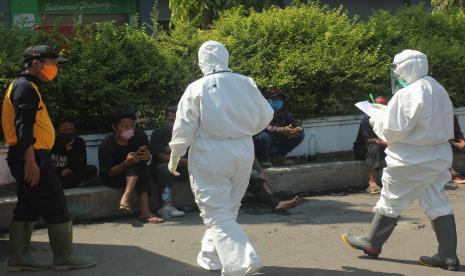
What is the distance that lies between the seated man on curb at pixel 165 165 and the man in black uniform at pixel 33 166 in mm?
2067

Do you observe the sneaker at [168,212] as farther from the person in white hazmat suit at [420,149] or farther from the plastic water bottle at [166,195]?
the person in white hazmat suit at [420,149]

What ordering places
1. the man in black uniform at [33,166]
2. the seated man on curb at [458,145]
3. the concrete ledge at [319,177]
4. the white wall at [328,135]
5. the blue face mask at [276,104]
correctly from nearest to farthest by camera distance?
the man in black uniform at [33,166]
the concrete ledge at [319,177]
the blue face mask at [276,104]
the seated man on curb at [458,145]
the white wall at [328,135]

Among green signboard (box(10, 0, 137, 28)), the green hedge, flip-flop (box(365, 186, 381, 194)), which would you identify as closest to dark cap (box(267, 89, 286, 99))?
the green hedge

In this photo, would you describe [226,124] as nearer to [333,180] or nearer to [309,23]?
[333,180]

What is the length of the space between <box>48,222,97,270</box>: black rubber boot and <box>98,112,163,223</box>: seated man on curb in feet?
5.87

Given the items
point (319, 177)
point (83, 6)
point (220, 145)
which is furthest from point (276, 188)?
point (83, 6)

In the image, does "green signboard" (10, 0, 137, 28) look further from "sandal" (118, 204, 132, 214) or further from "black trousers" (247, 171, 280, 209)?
"sandal" (118, 204, 132, 214)

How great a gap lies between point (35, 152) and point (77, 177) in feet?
7.52

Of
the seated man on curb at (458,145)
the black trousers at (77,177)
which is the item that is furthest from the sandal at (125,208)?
the seated man on curb at (458,145)

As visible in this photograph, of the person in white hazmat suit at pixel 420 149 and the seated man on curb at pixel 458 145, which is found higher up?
the person in white hazmat suit at pixel 420 149

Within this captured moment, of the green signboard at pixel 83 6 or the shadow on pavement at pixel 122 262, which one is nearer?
the shadow on pavement at pixel 122 262

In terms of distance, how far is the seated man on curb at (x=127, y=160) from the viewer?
308 inches

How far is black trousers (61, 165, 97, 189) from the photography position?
7.96 meters

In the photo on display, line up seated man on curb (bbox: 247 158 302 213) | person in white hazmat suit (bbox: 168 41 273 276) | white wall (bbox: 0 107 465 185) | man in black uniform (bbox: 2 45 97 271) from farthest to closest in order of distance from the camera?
white wall (bbox: 0 107 465 185) → seated man on curb (bbox: 247 158 302 213) → man in black uniform (bbox: 2 45 97 271) → person in white hazmat suit (bbox: 168 41 273 276)
